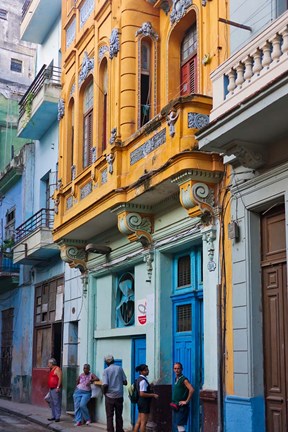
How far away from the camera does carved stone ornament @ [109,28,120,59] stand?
13.9 metres

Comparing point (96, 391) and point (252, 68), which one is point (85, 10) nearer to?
point (252, 68)

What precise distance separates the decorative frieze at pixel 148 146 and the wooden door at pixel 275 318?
107 inches

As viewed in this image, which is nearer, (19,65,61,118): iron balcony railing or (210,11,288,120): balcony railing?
(210,11,288,120): balcony railing

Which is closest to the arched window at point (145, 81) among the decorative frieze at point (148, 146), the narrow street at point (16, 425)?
the decorative frieze at point (148, 146)

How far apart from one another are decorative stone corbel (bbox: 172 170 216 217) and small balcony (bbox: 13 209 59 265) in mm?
9339

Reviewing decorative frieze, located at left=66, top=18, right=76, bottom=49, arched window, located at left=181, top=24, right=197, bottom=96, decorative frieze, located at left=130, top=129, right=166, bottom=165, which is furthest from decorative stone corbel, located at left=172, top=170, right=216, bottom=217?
decorative frieze, located at left=66, top=18, right=76, bottom=49

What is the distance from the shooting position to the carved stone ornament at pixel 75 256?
54.7 feet

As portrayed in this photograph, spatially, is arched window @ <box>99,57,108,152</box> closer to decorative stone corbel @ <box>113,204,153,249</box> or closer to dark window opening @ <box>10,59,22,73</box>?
decorative stone corbel @ <box>113,204,153,249</box>

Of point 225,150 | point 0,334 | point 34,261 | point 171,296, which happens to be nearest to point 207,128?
point 225,150

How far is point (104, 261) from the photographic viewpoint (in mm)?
15828

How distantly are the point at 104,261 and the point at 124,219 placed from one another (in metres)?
2.91

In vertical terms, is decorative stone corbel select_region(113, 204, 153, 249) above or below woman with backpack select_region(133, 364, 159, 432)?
above

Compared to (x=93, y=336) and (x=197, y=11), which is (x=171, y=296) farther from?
(x=197, y=11)

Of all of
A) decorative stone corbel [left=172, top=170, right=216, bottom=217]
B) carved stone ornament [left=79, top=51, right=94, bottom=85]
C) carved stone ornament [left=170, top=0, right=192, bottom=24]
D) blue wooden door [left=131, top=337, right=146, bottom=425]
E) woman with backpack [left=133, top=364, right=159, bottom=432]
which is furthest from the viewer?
carved stone ornament [left=79, top=51, right=94, bottom=85]
